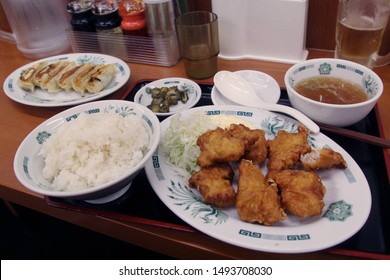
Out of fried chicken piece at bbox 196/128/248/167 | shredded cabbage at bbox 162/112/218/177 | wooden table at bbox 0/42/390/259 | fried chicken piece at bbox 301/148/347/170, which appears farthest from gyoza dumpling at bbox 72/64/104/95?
fried chicken piece at bbox 301/148/347/170

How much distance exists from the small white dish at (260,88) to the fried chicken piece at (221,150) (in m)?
0.35

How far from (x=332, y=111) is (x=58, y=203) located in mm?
857

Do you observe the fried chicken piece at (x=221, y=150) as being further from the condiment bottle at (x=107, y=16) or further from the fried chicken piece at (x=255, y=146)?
the condiment bottle at (x=107, y=16)

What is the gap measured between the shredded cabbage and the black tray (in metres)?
0.11

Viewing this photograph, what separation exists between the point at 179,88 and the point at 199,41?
0.22m

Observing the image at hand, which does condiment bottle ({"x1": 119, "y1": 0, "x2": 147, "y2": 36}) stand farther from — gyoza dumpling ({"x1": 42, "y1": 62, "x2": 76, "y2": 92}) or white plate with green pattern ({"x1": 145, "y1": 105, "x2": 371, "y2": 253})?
white plate with green pattern ({"x1": 145, "y1": 105, "x2": 371, "y2": 253})

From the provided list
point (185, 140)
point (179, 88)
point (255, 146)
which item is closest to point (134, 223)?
point (185, 140)

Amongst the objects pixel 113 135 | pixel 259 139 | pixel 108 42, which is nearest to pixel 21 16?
pixel 108 42

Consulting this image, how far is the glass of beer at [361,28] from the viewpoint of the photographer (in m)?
1.20

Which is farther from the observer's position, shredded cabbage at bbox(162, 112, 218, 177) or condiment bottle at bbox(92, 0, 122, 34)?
condiment bottle at bbox(92, 0, 122, 34)

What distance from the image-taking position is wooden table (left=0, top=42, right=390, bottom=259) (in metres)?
0.78

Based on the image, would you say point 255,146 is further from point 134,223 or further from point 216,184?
point 134,223

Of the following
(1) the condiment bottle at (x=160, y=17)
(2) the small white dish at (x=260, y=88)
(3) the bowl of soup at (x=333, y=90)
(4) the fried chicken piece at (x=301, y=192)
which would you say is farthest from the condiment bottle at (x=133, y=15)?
(4) the fried chicken piece at (x=301, y=192)

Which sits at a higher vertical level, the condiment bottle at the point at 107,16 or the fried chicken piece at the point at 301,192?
the condiment bottle at the point at 107,16
